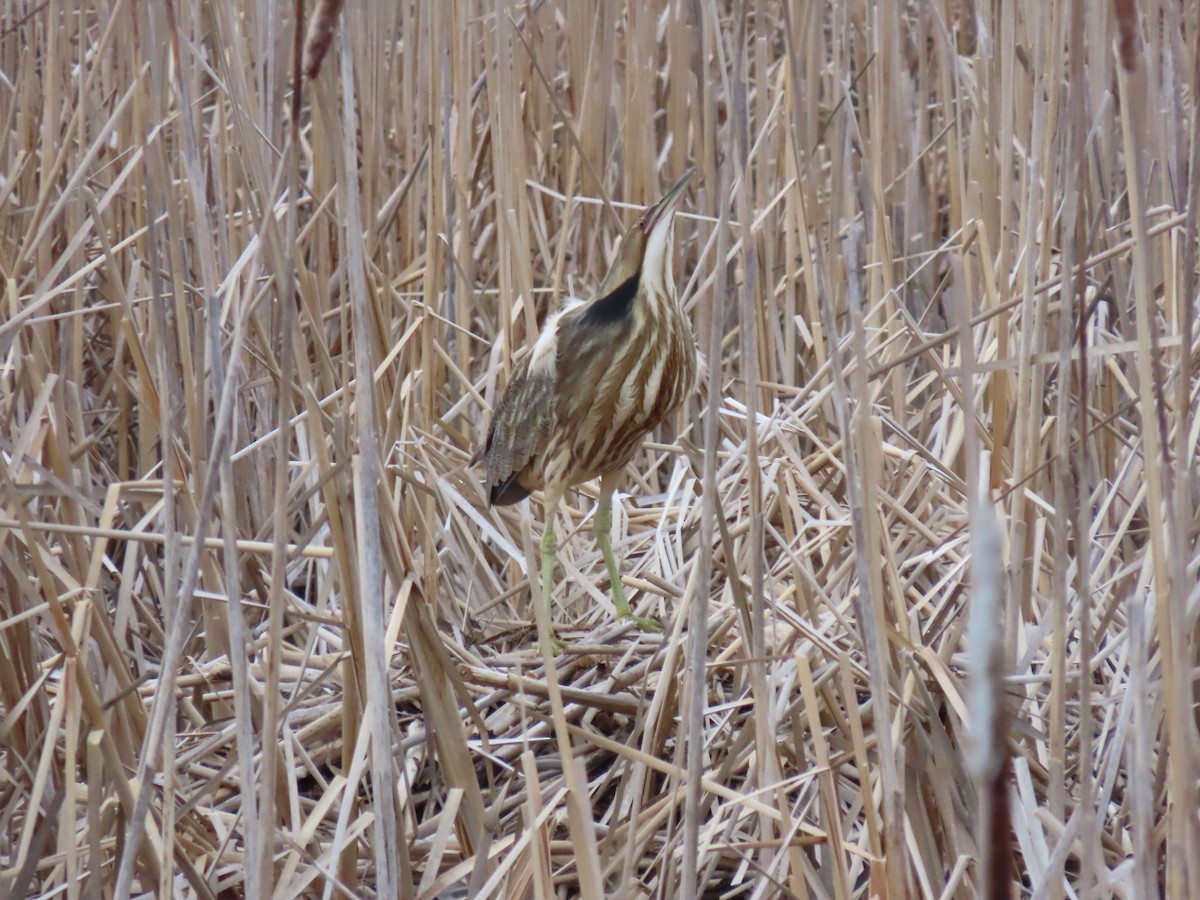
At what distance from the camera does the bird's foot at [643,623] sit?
1.95 m

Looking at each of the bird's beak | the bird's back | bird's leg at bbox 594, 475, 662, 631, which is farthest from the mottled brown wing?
the bird's beak

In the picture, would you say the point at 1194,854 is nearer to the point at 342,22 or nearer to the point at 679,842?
the point at 679,842

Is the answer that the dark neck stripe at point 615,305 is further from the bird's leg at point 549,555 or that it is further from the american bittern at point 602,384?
the bird's leg at point 549,555

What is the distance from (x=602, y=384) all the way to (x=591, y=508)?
2.13 ft

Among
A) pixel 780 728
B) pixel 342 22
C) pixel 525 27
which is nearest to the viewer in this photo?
pixel 342 22

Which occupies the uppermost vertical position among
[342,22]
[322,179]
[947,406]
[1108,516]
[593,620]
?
[342,22]

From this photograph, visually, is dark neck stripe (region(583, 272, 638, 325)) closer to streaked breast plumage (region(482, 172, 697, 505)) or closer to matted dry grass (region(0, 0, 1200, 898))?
streaked breast plumage (region(482, 172, 697, 505))

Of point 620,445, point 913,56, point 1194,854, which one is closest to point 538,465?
point 620,445

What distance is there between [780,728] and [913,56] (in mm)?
2175

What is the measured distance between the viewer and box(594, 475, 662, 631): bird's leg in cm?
196

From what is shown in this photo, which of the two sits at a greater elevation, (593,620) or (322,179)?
(322,179)

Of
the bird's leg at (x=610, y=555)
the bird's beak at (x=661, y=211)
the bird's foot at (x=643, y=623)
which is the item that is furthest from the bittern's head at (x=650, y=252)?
the bird's foot at (x=643, y=623)

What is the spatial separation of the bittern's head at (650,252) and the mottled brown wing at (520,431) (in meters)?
0.18

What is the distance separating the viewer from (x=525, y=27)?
2.57m
